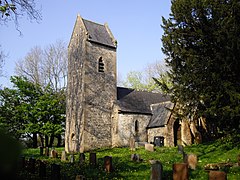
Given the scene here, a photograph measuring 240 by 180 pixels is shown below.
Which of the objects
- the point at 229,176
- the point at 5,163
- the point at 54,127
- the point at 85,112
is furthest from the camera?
the point at 54,127

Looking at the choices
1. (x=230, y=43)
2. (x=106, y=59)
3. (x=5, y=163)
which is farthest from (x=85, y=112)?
(x=5, y=163)

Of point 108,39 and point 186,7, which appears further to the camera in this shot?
point 108,39

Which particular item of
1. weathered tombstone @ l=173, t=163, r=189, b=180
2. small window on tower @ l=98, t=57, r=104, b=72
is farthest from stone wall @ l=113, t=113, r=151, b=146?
weathered tombstone @ l=173, t=163, r=189, b=180

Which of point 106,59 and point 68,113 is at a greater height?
point 106,59

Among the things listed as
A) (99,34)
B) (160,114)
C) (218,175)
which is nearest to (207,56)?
(218,175)

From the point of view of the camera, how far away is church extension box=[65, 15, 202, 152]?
26656 mm

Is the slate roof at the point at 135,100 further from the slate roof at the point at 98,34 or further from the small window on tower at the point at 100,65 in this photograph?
the slate roof at the point at 98,34

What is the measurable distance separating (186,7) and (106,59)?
561 inches

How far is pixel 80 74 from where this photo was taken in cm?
2781

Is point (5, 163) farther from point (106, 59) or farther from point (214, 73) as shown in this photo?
point (106, 59)

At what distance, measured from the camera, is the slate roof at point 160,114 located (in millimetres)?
27928

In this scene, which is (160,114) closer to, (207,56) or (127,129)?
(127,129)

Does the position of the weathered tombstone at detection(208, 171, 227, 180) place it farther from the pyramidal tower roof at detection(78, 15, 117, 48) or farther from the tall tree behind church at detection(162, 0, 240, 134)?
the pyramidal tower roof at detection(78, 15, 117, 48)

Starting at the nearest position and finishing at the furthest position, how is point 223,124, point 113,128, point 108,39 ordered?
point 223,124, point 113,128, point 108,39
